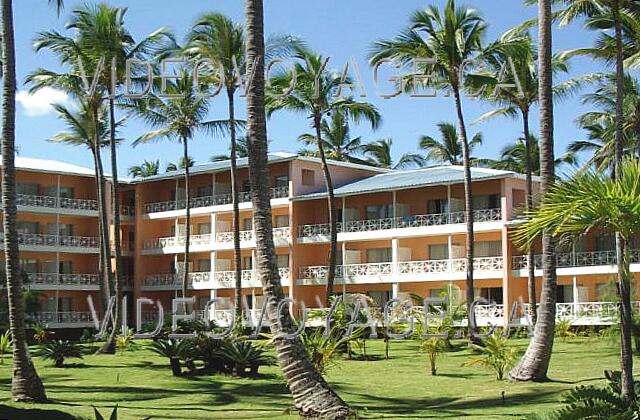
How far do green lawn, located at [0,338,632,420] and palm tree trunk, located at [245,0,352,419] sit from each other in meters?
0.94

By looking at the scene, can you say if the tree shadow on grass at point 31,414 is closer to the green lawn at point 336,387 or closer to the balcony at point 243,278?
the green lawn at point 336,387

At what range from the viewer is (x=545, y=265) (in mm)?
18734

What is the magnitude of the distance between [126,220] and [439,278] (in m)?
20.8

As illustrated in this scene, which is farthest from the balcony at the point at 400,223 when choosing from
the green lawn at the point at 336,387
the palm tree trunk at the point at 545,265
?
the palm tree trunk at the point at 545,265

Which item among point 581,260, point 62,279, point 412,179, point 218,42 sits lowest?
point 62,279

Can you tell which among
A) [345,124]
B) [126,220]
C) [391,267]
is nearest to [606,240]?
[391,267]

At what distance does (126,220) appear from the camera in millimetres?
54062

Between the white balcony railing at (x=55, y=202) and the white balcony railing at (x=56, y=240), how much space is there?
5.28 feet

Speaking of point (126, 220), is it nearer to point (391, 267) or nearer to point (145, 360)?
point (391, 267)

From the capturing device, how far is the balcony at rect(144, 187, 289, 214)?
4831cm

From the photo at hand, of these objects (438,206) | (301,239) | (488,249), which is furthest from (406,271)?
(301,239)

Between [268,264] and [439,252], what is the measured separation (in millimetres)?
30703

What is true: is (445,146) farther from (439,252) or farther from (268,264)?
(268,264)

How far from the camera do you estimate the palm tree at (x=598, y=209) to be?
1059cm
